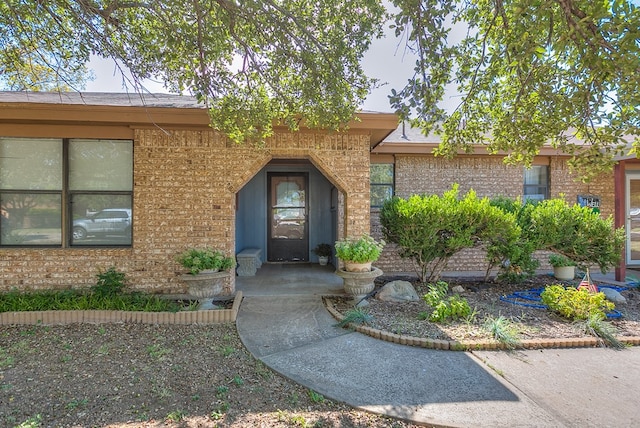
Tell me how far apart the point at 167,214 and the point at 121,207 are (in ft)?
2.64

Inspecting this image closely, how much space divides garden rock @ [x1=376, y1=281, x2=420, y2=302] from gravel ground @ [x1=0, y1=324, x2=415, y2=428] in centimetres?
243

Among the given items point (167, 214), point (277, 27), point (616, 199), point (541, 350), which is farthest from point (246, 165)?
point (616, 199)

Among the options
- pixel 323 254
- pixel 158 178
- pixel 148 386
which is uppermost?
pixel 158 178

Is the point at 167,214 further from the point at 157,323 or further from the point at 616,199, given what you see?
the point at 616,199

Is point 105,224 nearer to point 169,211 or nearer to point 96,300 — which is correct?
point 169,211

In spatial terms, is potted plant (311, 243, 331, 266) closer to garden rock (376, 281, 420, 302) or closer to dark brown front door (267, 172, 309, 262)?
dark brown front door (267, 172, 309, 262)

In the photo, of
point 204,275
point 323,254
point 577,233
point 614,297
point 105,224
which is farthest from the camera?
point 323,254

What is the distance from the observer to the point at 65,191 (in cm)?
518

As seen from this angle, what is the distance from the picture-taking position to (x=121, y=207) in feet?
17.4

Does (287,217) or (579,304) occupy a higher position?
(287,217)

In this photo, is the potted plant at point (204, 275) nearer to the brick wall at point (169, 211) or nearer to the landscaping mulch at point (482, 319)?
the brick wall at point (169, 211)

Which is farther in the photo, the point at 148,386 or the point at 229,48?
the point at 229,48

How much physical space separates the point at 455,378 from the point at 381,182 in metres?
5.10

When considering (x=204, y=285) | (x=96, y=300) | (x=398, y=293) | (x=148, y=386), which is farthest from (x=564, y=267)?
(x=96, y=300)
